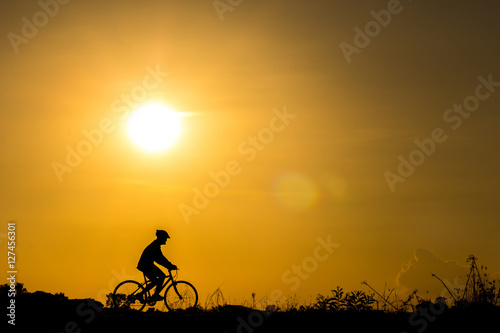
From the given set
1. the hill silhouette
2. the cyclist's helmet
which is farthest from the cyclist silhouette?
the hill silhouette

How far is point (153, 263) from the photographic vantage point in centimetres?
1894

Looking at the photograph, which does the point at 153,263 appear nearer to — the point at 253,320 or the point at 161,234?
the point at 161,234

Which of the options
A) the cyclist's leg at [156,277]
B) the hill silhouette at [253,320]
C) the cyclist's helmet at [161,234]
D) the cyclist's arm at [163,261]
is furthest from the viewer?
the cyclist's leg at [156,277]

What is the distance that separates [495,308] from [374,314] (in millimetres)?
2578

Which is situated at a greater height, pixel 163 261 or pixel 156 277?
pixel 163 261

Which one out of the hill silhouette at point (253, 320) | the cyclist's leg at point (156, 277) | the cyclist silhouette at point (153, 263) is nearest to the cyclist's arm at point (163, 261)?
the cyclist silhouette at point (153, 263)

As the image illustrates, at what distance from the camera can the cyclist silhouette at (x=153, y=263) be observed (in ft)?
60.8

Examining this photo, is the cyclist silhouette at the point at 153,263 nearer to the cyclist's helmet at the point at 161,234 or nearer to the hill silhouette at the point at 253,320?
the cyclist's helmet at the point at 161,234

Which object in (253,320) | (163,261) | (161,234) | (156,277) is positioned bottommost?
(253,320)

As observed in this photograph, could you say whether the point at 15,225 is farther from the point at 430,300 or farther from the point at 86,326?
the point at 430,300

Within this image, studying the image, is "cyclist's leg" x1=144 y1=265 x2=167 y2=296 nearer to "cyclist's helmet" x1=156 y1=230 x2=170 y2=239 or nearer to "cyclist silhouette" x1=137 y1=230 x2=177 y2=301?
"cyclist silhouette" x1=137 y1=230 x2=177 y2=301

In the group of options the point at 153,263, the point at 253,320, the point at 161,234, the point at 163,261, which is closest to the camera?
the point at 253,320

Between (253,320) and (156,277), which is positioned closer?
(253,320)

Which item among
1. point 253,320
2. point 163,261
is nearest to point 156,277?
point 163,261
